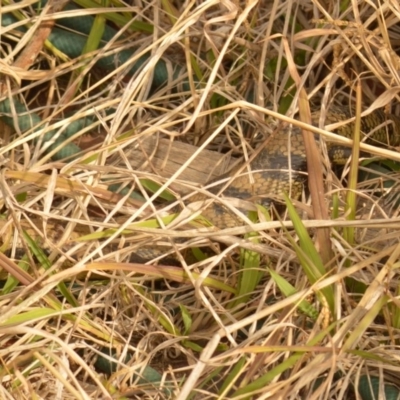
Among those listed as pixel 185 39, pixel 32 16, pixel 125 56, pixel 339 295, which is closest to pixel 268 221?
pixel 339 295

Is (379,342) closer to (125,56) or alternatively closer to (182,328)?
(182,328)

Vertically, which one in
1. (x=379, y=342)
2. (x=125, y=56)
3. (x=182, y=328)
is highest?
(x=125, y=56)

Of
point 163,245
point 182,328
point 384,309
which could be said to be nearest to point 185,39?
point 163,245

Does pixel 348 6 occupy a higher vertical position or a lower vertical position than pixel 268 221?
higher

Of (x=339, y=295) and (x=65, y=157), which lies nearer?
(x=339, y=295)

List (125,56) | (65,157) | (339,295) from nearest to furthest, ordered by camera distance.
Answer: (339,295)
(65,157)
(125,56)

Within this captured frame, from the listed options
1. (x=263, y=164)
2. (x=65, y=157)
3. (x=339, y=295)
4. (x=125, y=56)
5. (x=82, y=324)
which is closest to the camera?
(x=339, y=295)
